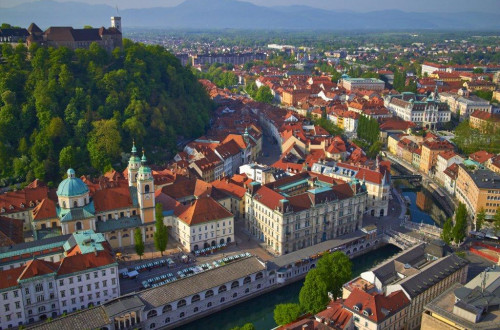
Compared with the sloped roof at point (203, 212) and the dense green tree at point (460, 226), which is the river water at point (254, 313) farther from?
the dense green tree at point (460, 226)

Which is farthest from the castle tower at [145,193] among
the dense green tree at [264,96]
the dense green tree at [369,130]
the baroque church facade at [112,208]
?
the dense green tree at [264,96]

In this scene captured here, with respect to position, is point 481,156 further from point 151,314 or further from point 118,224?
point 151,314

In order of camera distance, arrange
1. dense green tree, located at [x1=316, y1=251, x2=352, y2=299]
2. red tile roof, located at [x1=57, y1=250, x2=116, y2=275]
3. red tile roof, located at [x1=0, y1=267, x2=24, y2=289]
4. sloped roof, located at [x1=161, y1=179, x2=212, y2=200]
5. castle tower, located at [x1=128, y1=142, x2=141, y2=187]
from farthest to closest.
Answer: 1. sloped roof, located at [x1=161, y1=179, x2=212, y2=200]
2. castle tower, located at [x1=128, y1=142, x2=141, y2=187]
3. dense green tree, located at [x1=316, y1=251, x2=352, y2=299]
4. red tile roof, located at [x1=57, y1=250, x2=116, y2=275]
5. red tile roof, located at [x1=0, y1=267, x2=24, y2=289]

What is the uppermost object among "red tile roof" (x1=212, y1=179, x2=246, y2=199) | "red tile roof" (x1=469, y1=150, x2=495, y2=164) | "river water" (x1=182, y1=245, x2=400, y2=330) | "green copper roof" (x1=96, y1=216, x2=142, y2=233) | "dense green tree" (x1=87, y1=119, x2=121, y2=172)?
"dense green tree" (x1=87, y1=119, x2=121, y2=172)

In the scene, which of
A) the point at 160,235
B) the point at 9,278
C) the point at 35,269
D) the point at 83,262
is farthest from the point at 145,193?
the point at 9,278

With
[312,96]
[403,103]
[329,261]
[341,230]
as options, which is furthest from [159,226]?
[312,96]

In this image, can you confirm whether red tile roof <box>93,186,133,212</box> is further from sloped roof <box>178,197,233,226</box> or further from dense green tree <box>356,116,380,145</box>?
dense green tree <box>356,116,380,145</box>

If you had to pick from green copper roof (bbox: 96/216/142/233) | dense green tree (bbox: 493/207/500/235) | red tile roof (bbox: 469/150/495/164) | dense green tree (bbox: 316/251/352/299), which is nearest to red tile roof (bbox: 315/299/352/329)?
dense green tree (bbox: 316/251/352/299)

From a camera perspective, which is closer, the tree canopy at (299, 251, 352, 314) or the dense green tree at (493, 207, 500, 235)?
the tree canopy at (299, 251, 352, 314)
